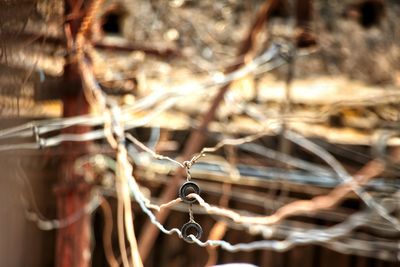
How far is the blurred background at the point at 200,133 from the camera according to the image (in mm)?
1655

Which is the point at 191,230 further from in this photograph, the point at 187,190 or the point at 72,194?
the point at 72,194

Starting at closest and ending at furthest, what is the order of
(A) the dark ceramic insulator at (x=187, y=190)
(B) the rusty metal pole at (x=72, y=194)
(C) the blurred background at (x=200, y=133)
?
(A) the dark ceramic insulator at (x=187, y=190)
(C) the blurred background at (x=200, y=133)
(B) the rusty metal pole at (x=72, y=194)

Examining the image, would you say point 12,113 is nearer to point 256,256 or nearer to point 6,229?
point 6,229

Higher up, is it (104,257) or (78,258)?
(104,257)

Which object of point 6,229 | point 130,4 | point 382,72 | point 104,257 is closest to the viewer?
point 6,229

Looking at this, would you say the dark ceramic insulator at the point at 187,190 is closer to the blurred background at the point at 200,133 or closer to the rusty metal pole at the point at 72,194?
the blurred background at the point at 200,133

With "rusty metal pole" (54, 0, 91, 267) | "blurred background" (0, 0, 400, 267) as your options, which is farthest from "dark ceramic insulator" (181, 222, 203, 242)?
"rusty metal pole" (54, 0, 91, 267)

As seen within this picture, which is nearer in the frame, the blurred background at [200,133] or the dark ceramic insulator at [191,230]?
the dark ceramic insulator at [191,230]

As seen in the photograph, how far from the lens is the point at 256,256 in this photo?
4.26m

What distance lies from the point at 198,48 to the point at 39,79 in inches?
139

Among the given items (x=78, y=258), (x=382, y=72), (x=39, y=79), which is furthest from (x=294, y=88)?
(x=39, y=79)

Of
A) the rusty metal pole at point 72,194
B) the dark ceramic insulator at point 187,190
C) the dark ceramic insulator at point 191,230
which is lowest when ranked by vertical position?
the dark ceramic insulator at point 191,230

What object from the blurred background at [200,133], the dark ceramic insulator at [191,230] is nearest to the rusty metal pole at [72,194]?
the blurred background at [200,133]

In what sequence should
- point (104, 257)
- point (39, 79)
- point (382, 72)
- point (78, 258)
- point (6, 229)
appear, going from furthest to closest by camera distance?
1. point (382, 72)
2. point (104, 257)
3. point (78, 258)
4. point (39, 79)
5. point (6, 229)
